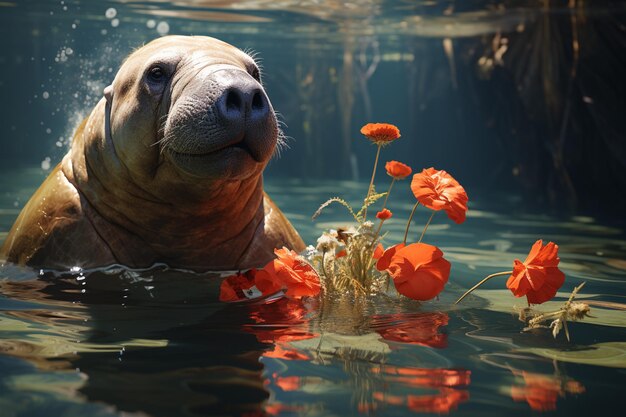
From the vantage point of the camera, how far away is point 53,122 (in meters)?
51.6

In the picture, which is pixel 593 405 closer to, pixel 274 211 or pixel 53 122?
pixel 274 211

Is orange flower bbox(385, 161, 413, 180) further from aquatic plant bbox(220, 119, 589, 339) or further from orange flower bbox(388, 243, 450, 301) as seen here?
orange flower bbox(388, 243, 450, 301)

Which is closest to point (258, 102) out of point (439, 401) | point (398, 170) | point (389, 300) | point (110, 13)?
point (398, 170)

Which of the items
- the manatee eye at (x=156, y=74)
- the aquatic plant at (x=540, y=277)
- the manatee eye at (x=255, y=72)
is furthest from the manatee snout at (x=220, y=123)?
the aquatic plant at (x=540, y=277)

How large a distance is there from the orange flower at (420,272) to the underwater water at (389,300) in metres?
0.13

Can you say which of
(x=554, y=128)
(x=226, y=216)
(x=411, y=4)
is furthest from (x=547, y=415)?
(x=411, y=4)

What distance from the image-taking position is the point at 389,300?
14.4 feet

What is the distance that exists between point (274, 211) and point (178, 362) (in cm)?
243

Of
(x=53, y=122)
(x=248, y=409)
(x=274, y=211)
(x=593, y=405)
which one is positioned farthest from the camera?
(x=53, y=122)

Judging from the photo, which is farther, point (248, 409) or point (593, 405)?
point (593, 405)

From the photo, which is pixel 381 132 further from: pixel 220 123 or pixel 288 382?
pixel 288 382

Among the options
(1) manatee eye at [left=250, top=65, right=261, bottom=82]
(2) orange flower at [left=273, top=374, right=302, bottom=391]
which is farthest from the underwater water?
(1) manatee eye at [left=250, top=65, right=261, bottom=82]

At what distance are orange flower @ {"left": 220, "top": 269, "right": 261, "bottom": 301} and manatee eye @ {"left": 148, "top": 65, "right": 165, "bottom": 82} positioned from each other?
117 cm

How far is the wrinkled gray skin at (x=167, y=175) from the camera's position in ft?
13.2
